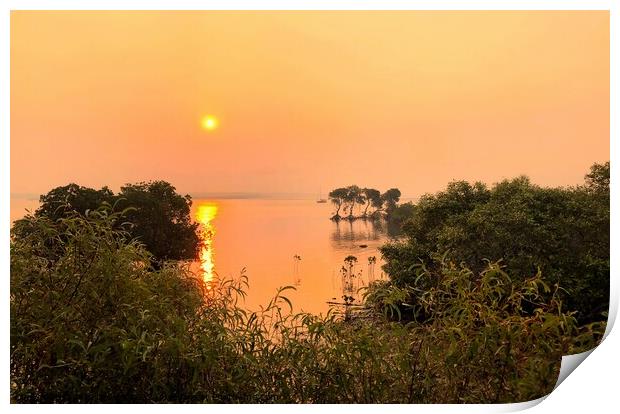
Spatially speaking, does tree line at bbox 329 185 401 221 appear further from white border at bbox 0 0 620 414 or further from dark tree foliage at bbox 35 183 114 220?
dark tree foliage at bbox 35 183 114 220

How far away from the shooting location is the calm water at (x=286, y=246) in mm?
3104

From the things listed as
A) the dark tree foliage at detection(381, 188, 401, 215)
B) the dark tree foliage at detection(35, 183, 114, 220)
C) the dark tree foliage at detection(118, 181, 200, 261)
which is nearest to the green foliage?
the dark tree foliage at detection(35, 183, 114, 220)

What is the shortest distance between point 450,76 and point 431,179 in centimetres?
48

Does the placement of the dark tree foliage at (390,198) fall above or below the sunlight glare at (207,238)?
above

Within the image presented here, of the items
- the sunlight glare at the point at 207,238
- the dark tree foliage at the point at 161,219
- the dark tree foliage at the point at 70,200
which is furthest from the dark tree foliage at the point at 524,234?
the dark tree foliage at the point at 70,200

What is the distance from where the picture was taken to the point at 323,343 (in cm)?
307

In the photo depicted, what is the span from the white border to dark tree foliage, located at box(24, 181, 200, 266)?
0.74ft

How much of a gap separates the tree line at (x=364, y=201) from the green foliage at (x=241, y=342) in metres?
0.36

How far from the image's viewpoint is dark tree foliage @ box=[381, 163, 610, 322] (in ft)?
10.3

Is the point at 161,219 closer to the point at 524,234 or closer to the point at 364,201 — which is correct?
the point at 364,201
